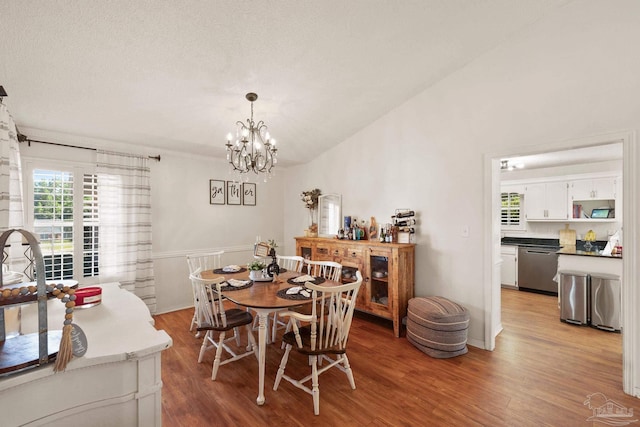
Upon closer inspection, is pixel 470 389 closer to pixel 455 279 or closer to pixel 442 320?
pixel 442 320

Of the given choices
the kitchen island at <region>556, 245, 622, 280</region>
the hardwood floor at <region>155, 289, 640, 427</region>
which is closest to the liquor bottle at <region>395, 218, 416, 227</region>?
the hardwood floor at <region>155, 289, 640, 427</region>

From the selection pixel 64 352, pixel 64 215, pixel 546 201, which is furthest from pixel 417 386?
pixel 546 201

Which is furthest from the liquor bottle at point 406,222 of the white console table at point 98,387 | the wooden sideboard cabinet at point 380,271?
the white console table at point 98,387

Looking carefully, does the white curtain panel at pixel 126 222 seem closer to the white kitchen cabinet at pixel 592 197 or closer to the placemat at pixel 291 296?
the placemat at pixel 291 296

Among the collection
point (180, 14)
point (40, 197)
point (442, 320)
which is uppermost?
point (180, 14)

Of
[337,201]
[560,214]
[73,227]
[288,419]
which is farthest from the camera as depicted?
[560,214]

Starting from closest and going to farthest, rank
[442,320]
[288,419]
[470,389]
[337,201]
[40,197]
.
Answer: [288,419]
[470,389]
[442,320]
[40,197]
[337,201]

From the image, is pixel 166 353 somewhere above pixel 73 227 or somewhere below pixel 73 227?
below

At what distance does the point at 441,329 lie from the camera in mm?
2809

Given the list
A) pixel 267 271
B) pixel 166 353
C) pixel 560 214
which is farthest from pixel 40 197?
pixel 560 214

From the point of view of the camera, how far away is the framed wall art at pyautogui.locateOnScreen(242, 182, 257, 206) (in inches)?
195

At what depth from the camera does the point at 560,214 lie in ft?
16.6

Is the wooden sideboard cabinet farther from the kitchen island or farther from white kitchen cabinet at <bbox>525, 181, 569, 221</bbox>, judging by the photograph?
white kitchen cabinet at <bbox>525, 181, 569, 221</bbox>

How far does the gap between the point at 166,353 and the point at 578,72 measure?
4.68 m
